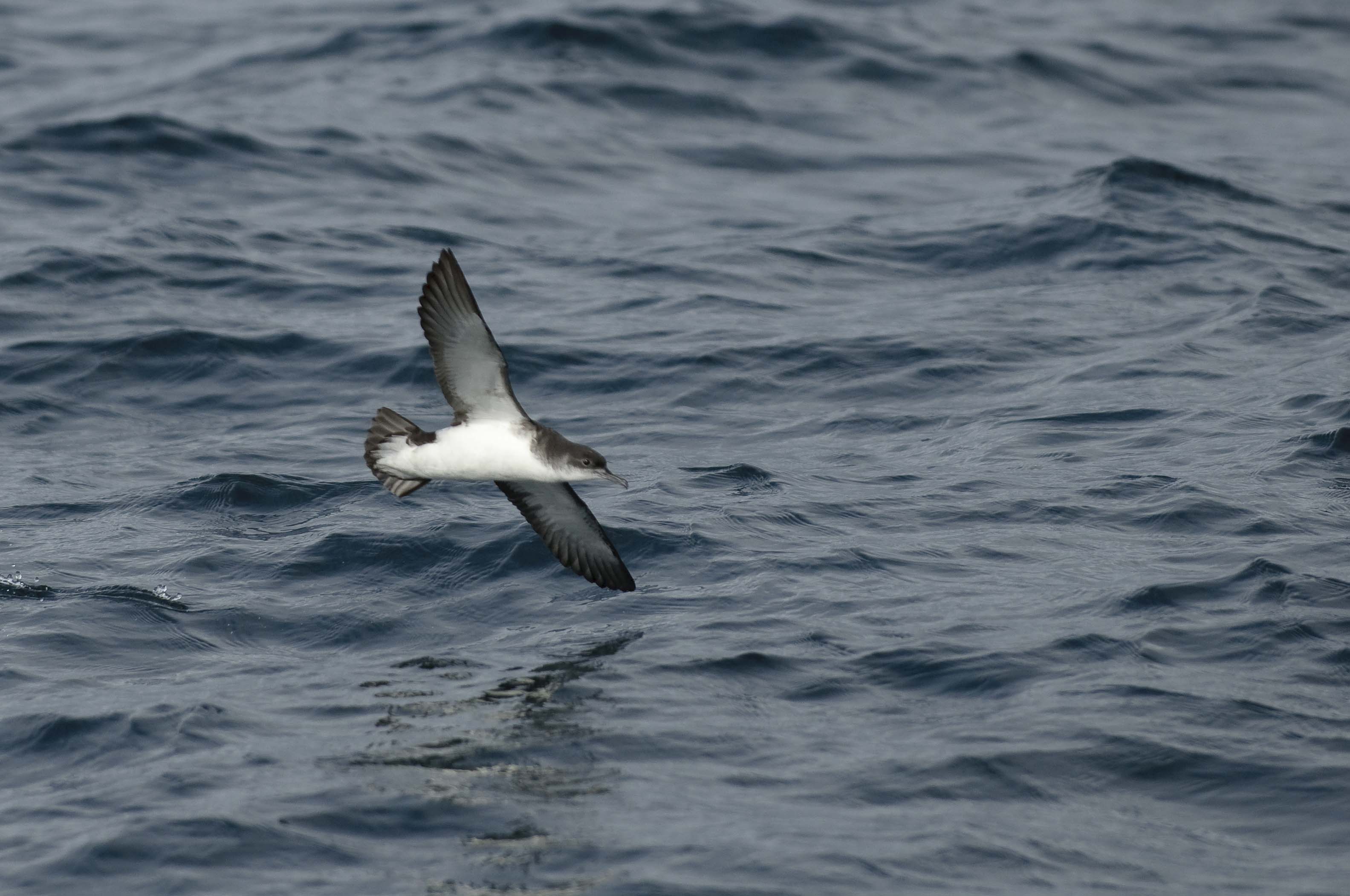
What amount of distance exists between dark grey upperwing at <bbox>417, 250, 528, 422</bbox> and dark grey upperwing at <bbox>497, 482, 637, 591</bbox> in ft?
2.51

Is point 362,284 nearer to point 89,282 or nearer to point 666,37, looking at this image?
point 89,282

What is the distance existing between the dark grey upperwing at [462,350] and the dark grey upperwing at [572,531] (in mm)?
766

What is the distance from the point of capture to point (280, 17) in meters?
20.4

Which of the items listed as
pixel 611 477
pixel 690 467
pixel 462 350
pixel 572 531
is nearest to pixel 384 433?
pixel 462 350

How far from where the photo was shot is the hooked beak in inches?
297

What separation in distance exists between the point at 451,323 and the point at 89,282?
6693mm

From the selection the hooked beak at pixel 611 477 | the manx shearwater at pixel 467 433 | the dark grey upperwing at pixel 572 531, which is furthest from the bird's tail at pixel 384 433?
the hooked beak at pixel 611 477

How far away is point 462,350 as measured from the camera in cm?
714

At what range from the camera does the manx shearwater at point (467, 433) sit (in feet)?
22.9

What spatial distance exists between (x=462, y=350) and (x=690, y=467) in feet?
9.85

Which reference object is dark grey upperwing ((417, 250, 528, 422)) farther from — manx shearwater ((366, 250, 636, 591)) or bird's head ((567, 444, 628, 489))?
bird's head ((567, 444, 628, 489))

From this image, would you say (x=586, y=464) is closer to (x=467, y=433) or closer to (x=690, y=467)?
(x=467, y=433)

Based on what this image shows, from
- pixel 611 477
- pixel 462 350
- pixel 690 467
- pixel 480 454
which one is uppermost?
pixel 462 350

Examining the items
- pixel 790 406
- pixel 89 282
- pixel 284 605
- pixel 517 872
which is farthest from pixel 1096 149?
pixel 517 872
